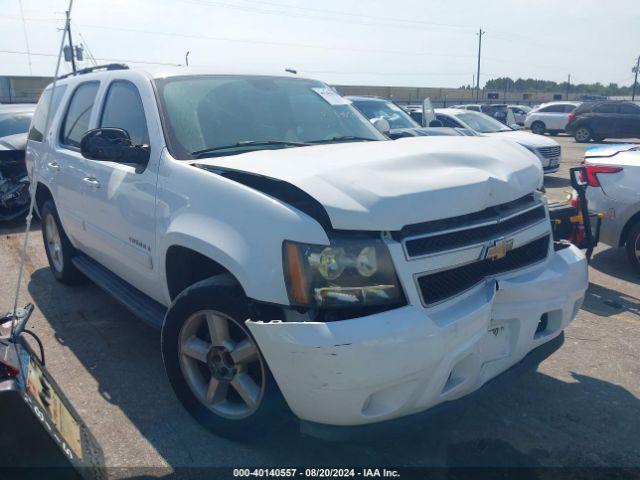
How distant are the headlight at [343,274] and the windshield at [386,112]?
8.98 m

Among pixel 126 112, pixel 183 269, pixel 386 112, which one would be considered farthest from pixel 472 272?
pixel 386 112

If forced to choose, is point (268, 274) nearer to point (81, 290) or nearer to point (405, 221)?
point (405, 221)

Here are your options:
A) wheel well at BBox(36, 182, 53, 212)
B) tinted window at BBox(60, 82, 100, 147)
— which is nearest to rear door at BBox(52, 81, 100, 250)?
tinted window at BBox(60, 82, 100, 147)

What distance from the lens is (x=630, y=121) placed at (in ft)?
74.6

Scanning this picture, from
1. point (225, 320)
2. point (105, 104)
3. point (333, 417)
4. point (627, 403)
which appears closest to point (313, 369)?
point (333, 417)

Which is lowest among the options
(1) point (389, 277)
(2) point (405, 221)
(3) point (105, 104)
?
(1) point (389, 277)

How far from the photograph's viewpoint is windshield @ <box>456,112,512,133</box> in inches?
514

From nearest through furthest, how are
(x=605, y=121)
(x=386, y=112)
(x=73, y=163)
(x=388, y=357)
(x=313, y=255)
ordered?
1. (x=388, y=357)
2. (x=313, y=255)
3. (x=73, y=163)
4. (x=386, y=112)
5. (x=605, y=121)

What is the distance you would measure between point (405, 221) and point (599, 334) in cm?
273

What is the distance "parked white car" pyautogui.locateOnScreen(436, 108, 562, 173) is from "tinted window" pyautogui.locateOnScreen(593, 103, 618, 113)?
41.0 feet

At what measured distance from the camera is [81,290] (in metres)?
5.37

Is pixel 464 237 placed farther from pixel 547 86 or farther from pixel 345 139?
pixel 547 86

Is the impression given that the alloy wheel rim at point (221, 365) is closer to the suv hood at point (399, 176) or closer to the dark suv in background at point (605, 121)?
the suv hood at point (399, 176)

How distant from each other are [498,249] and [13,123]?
30.3ft
